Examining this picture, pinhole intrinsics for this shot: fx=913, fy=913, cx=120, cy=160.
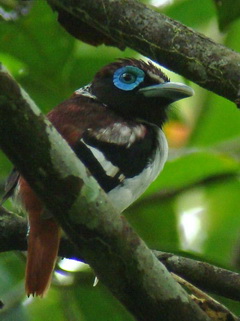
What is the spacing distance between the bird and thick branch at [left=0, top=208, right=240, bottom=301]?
104mm

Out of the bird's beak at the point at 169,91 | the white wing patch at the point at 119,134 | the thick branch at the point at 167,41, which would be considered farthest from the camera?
the bird's beak at the point at 169,91

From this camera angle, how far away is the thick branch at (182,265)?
12.2ft

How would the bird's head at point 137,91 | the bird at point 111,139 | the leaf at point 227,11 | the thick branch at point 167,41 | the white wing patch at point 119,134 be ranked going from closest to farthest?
the thick branch at point 167,41 < the bird at point 111,139 < the white wing patch at point 119,134 < the leaf at point 227,11 < the bird's head at point 137,91

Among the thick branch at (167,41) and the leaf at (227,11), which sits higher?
the leaf at (227,11)

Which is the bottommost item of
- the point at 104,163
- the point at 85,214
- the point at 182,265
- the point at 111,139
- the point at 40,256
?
the point at 40,256

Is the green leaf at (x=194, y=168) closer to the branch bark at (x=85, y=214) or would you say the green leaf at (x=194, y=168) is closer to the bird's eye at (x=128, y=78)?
the bird's eye at (x=128, y=78)

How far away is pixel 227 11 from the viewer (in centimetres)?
405

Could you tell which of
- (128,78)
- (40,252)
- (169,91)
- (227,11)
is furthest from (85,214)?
(128,78)

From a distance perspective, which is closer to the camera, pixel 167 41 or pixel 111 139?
pixel 167 41

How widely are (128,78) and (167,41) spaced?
A: 1.18 meters

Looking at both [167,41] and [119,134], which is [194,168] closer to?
[119,134]

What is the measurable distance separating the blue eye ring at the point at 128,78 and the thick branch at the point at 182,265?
1.12m

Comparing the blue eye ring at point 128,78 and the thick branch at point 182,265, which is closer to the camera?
the thick branch at point 182,265

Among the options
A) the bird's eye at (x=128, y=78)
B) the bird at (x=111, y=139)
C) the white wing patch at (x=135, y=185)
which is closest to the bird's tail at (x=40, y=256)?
the bird at (x=111, y=139)
